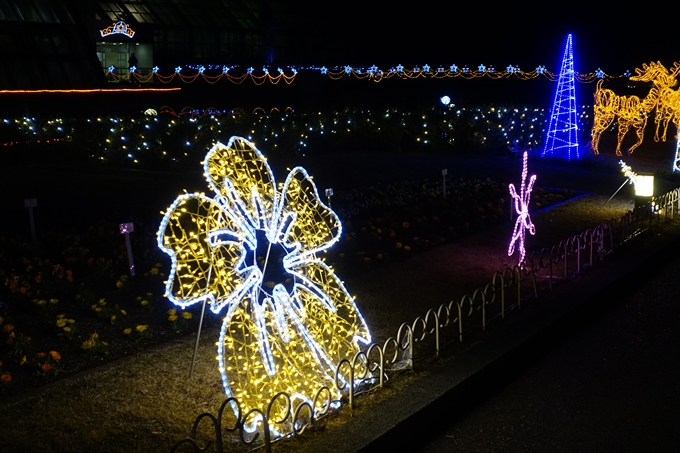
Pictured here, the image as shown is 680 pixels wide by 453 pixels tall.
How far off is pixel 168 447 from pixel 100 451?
39 cm

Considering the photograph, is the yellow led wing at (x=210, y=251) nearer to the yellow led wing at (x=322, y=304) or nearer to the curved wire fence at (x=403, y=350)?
the yellow led wing at (x=322, y=304)

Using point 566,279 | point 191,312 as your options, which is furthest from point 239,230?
point 566,279

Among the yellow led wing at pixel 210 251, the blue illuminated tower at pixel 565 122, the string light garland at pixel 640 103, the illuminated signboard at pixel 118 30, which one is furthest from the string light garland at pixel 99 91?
the yellow led wing at pixel 210 251

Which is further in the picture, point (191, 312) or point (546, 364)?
point (191, 312)

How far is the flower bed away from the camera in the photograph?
6148mm

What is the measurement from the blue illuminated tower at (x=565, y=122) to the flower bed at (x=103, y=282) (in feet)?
38.3

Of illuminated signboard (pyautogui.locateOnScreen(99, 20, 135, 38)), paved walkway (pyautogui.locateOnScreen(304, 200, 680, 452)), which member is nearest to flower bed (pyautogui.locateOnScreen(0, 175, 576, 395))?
paved walkway (pyautogui.locateOnScreen(304, 200, 680, 452))

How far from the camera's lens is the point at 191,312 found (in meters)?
7.26

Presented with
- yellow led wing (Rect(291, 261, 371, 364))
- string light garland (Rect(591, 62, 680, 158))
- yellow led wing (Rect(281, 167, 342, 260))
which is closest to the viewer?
yellow led wing (Rect(281, 167, 342, 260))

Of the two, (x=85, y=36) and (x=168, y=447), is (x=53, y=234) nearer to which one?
(x=168, y=447)

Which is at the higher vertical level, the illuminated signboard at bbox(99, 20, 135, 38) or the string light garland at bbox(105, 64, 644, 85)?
the illuminated signboard at bbox(99, 20, 135, 38)

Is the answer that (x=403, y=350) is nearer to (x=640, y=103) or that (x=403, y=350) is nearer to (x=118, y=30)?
(x=640, y=103)

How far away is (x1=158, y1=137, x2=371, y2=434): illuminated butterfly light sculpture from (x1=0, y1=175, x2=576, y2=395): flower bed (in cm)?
127

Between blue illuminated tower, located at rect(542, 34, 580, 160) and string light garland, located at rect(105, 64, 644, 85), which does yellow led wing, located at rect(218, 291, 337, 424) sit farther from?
string light garland, located at rect(105, 64, 644, 85)
